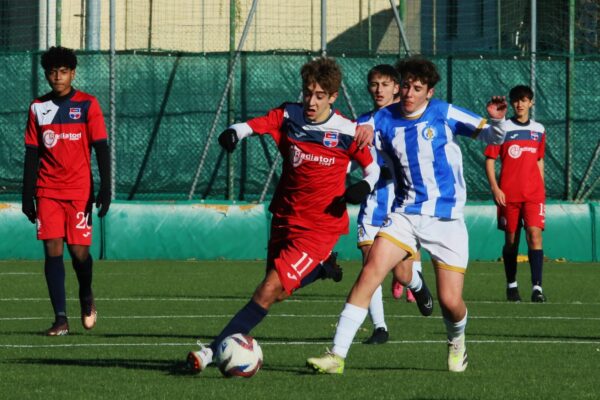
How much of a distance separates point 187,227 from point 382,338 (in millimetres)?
11242

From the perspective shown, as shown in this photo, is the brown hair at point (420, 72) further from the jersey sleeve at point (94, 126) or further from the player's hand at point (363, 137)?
the jersey sleeve at point (94, 126)

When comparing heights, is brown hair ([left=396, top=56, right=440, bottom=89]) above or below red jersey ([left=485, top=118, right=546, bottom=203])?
above

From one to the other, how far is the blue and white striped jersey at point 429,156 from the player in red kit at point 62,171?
10.2 ft

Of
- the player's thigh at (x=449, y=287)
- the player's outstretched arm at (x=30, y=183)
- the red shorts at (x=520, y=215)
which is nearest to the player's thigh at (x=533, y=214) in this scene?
the red shorts at (x=520, y=215)

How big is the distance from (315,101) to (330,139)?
33 centimetres

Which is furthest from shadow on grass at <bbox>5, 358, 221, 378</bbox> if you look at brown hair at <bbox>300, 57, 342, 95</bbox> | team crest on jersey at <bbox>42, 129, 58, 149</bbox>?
team crest on jersey at <bbox>42, 129, 58, 149</bbox>

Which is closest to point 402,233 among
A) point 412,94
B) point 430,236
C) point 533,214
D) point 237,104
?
point 430,236

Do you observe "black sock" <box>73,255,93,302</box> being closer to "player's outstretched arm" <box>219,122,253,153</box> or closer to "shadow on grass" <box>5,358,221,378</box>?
"shadow on grass" <box>5,358,221,378</box>

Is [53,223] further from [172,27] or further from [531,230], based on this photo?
[172,27]

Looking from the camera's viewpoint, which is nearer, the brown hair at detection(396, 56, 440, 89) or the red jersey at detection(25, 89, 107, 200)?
the brown hair at detection(396, 56, 440, 89)

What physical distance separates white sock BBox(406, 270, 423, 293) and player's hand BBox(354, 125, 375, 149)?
2659mm

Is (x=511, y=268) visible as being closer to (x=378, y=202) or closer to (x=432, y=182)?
(x=378, y=202)

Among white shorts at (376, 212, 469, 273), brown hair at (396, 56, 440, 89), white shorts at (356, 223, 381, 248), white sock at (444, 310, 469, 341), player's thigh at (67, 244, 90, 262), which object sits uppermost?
brown hair at (396, 56, 440, 89)

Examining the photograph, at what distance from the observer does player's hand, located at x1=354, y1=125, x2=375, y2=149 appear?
29.2 ft
